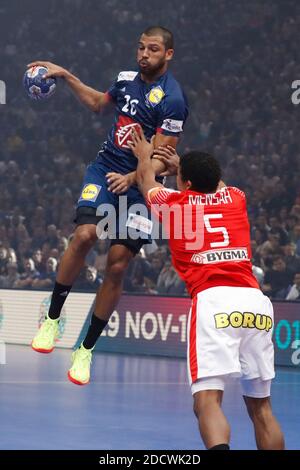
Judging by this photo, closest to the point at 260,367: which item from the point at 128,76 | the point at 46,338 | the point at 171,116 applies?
the point at 46,338

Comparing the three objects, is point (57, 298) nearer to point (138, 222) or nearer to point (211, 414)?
point (138, 222)

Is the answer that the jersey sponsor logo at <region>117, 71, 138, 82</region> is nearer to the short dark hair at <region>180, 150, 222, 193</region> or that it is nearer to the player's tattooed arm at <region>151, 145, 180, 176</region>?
the player's tattooed arm at <region>151, 145, 180, 176</region>

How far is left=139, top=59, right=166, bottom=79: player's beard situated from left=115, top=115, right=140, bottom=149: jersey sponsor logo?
0.37 metres

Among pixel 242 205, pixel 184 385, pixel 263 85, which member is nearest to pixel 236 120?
pixel 263 85

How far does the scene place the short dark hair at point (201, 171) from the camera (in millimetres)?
6551

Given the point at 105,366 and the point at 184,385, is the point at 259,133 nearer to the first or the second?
the point at 105,366

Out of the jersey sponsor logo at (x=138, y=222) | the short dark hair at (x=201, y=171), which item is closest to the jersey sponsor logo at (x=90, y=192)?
the jersey sponsor logo at (x=138, y=222)

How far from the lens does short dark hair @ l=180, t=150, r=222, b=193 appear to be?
655 centimetres

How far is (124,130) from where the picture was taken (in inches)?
307

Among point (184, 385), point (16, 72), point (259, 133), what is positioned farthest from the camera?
point (16, 72)

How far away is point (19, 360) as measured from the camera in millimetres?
15383

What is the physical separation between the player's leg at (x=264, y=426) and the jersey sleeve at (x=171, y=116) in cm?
215

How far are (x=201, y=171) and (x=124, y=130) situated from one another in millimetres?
1427

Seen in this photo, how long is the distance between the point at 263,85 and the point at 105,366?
27.0 feet
